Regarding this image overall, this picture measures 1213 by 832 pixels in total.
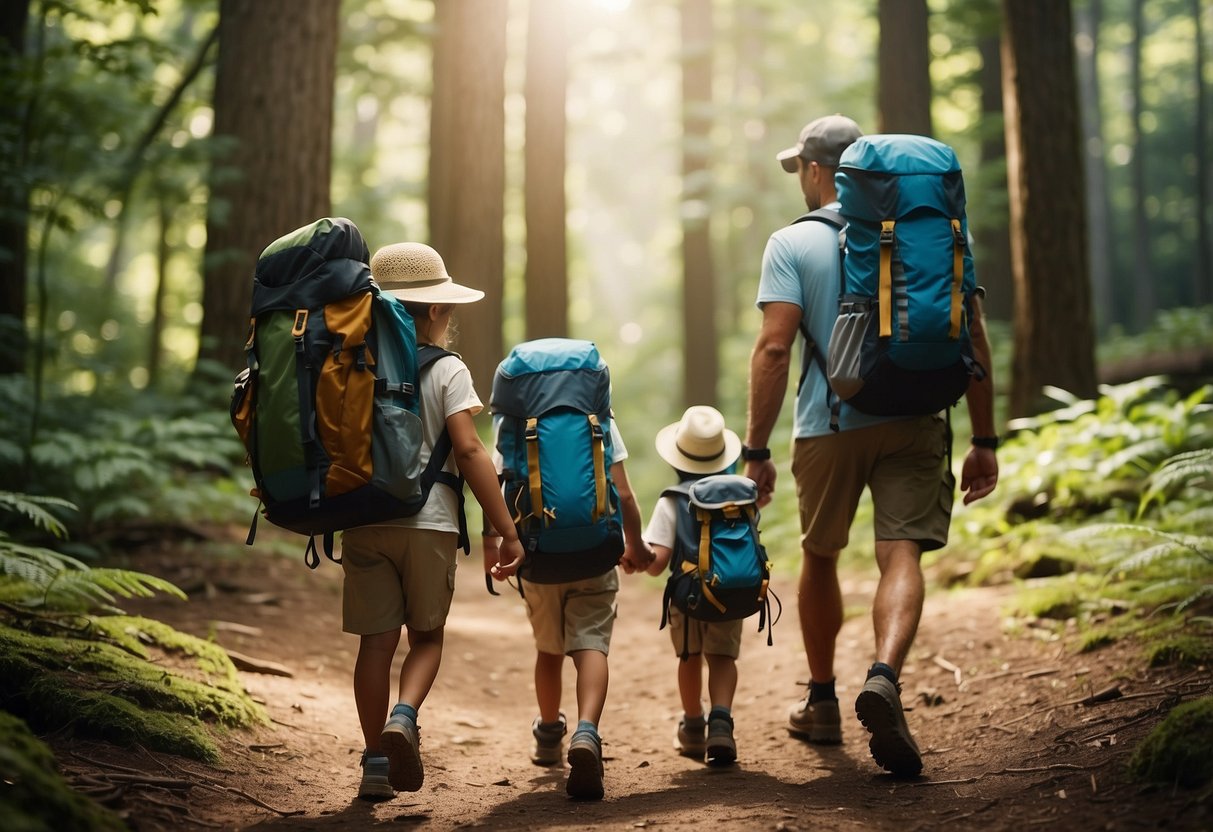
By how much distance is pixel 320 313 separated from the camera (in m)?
3.78

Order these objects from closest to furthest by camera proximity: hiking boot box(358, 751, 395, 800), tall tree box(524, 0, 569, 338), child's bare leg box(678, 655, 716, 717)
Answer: hiking boot box(358, 751, 395, 800) → child's bare leg box(678, 655, 716, 717) → tall tree box(524, 0, 569, 338)

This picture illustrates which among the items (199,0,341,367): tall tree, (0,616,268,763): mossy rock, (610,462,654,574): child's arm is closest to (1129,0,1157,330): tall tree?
(199,0,341,367): tall tree

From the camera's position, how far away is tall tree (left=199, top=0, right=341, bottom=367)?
9.00 meters

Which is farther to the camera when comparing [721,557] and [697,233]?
[697,233]

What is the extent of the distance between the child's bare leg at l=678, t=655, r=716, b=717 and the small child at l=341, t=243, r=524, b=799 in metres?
1.19

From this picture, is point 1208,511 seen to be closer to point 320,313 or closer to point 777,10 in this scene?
point 320,313

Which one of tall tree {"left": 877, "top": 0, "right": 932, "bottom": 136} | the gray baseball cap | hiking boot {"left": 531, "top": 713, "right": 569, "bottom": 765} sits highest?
tall tree {"left": 877, "top": 0, "right": 932, "bottom": 136}

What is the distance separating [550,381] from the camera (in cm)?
435

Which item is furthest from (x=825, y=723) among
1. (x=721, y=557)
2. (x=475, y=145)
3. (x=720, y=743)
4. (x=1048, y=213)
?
(x=475, y=145)

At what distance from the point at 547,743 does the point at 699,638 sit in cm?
85

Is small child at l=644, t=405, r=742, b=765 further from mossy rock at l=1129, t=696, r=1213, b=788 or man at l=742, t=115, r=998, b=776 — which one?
mossy rock at l=1129, t=696, r=1213, b=788

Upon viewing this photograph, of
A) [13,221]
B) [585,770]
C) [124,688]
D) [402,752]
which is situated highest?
[13,221]

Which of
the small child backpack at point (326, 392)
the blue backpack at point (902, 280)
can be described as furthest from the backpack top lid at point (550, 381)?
the blue backpack at point (902, 280)

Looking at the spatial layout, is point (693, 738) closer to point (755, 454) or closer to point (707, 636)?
point (707, 636)
